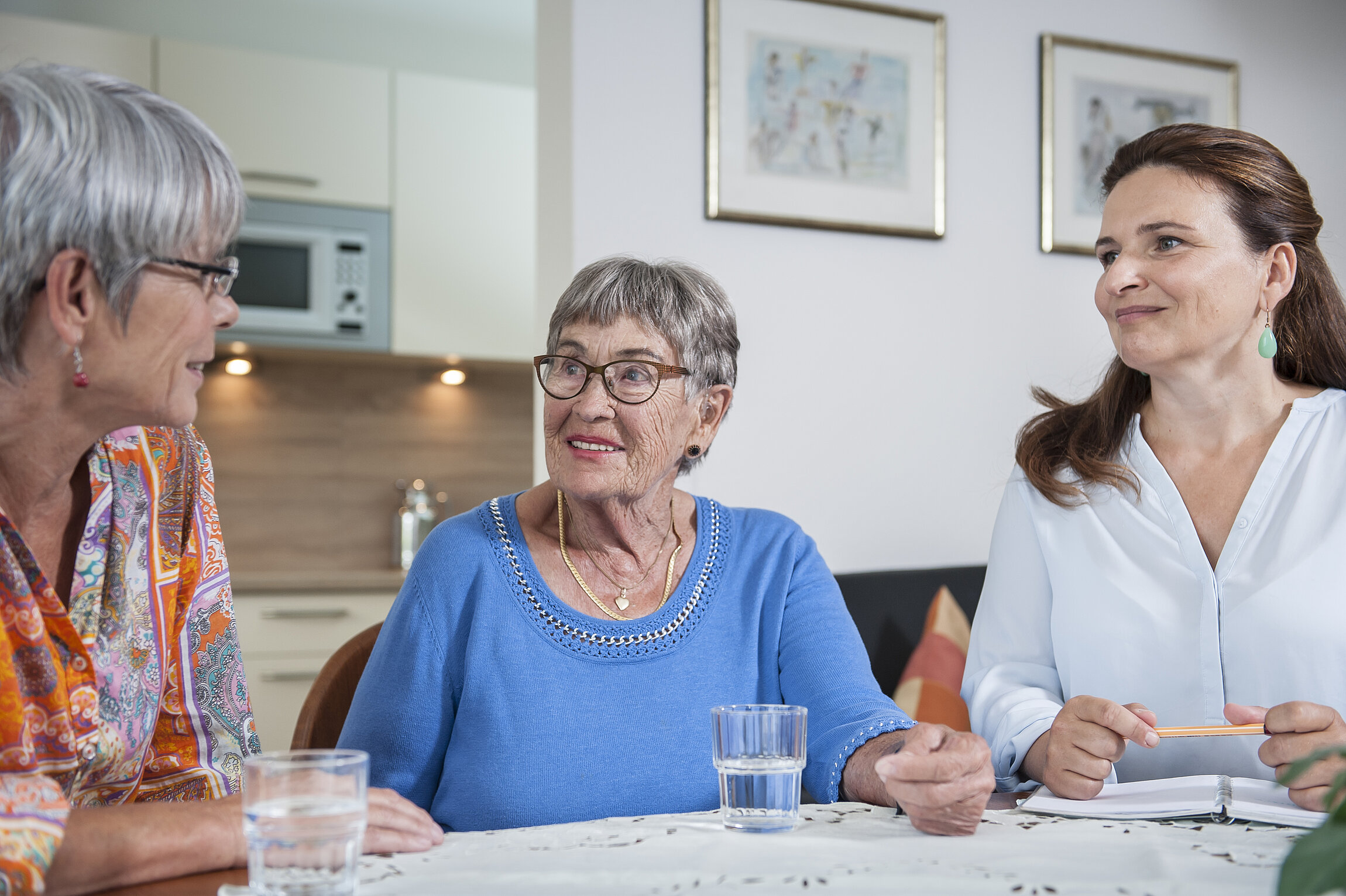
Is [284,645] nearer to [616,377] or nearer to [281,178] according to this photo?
[281,178]

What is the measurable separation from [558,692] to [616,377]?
1.24ft

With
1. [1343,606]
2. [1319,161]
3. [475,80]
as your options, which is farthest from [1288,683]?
[475,80]

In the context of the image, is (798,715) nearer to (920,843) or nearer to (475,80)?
(920,843)

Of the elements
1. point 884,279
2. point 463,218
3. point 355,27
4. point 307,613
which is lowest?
point 307,613

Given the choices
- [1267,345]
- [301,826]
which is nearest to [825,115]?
[1267,345]

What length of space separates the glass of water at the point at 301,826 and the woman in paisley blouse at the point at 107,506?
0.38 feet

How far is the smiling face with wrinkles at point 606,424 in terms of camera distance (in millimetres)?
1326

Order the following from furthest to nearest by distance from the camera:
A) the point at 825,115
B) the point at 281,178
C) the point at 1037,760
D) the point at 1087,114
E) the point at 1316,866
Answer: the point at 281,178, the point at 1087,114, the point at 825,115, the point at 1037,760, the point at 1316,866

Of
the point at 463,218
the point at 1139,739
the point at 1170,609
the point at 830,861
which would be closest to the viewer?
the point at 830,861

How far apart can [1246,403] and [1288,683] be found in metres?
0.40

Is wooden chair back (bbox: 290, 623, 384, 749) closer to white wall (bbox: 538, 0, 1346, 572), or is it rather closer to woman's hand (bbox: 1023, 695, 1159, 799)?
woman's hand (bbox: 1023, 695, 1159, 799)

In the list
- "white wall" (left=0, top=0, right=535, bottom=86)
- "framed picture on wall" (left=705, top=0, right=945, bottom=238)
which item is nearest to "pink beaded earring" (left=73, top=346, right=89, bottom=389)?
"framed picture on wall" (left=705, top=0, right=945, bottom=238)

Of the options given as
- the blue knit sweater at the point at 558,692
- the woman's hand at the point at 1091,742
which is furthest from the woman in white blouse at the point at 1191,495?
the blue knit sweater at the point at 558,692

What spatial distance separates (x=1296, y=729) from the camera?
1.06m
